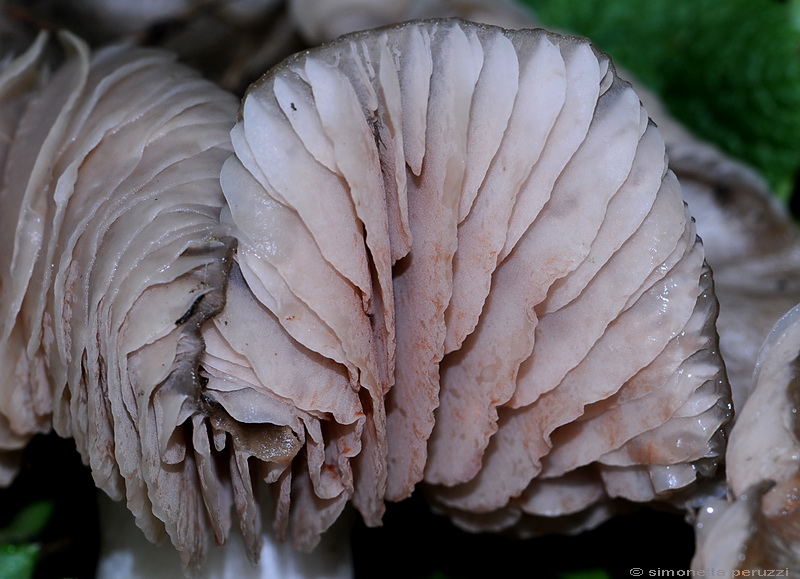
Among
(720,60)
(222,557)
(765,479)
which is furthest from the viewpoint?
(720,60)

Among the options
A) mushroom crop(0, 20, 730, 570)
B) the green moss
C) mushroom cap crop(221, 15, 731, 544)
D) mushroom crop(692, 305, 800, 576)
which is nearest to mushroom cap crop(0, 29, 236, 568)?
mushroom crop(0, 20, 730, 570)

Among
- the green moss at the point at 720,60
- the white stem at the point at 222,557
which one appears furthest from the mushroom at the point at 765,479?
the green moss at the point at 720,60

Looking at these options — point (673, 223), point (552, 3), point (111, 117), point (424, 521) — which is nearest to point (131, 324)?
point (111, 117)

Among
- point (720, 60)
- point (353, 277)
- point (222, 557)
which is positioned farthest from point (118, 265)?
point (720, 60)

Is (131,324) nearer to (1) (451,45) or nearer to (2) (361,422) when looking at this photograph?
(2) (361,422)

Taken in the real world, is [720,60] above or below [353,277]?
above

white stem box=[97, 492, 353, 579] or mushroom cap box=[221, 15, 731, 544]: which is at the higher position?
mushroom cap box=[221, 15, 731, 544]

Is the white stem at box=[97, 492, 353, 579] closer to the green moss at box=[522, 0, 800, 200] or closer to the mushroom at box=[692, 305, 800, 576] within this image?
the mushroom at box=[692, 305, 800, 576]

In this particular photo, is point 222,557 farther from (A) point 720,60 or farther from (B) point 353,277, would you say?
(A) point 720,60

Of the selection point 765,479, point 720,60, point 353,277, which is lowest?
point 765,479
